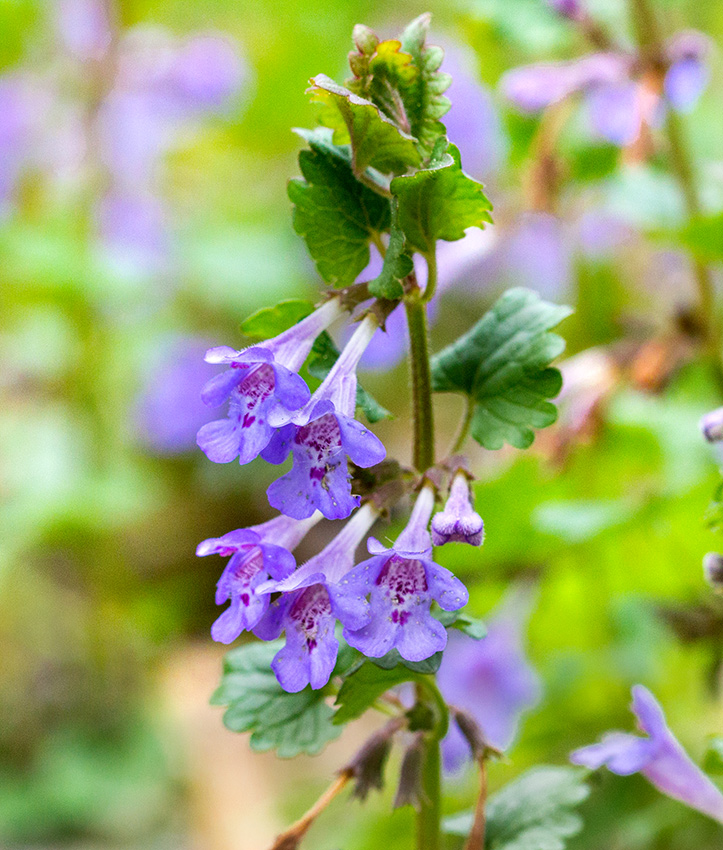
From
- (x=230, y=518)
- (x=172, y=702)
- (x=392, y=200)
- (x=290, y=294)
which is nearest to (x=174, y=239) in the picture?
(x=290, y=294)

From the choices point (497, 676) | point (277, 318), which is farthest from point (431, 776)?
point (497, 676)

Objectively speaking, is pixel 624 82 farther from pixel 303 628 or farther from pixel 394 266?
pixel 303 628

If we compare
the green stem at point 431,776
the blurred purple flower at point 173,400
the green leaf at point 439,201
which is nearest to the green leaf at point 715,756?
the green stem at point 431,776

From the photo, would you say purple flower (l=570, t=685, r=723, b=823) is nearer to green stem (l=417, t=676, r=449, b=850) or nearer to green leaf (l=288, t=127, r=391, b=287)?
green stem (l=417, t=676, r=449, b=850)

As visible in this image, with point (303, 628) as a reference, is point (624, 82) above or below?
above

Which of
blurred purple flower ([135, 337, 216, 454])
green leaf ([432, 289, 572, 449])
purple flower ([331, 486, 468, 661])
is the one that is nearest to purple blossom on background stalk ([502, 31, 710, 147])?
green leaf ([432, 289, 572, 449])

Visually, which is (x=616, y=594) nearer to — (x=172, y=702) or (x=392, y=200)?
(x=392, y=200)
